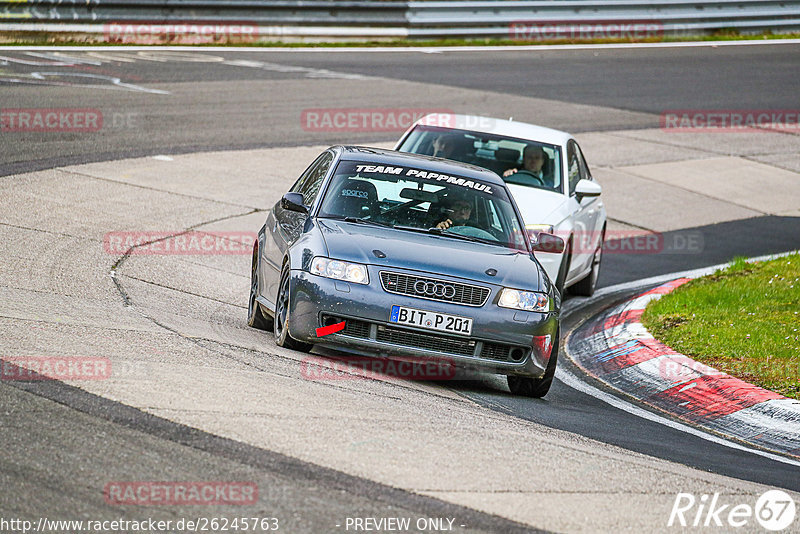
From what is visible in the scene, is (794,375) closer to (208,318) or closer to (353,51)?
(208,318)

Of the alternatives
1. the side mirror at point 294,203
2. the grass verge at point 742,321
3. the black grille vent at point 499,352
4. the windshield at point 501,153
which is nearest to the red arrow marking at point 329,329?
the black grille vent at point 499,352

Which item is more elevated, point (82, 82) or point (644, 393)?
point (82, 82)

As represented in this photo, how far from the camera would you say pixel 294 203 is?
28.5ft

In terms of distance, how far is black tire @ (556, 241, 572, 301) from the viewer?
35.3ft

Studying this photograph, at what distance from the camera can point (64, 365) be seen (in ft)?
20.4

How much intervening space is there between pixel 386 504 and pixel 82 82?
1669 cm

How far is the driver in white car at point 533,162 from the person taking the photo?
11.8 meters

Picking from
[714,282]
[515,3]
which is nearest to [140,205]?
[714,282]

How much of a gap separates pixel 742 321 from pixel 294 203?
437 centimetres

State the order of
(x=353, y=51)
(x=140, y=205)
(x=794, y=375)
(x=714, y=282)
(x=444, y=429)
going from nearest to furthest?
(x=444, y=429) < (x=794, y=375) < (x=714, y=282) < (x=140, y=205) < (x=353, y=51)

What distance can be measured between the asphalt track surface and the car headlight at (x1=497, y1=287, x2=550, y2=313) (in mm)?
653

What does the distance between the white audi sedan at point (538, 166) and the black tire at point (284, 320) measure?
3.54 metres

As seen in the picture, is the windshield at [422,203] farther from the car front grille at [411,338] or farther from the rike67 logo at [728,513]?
the rike67 logo at [728,513]

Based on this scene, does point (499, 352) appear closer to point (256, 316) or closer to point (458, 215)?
point (458, 215)
